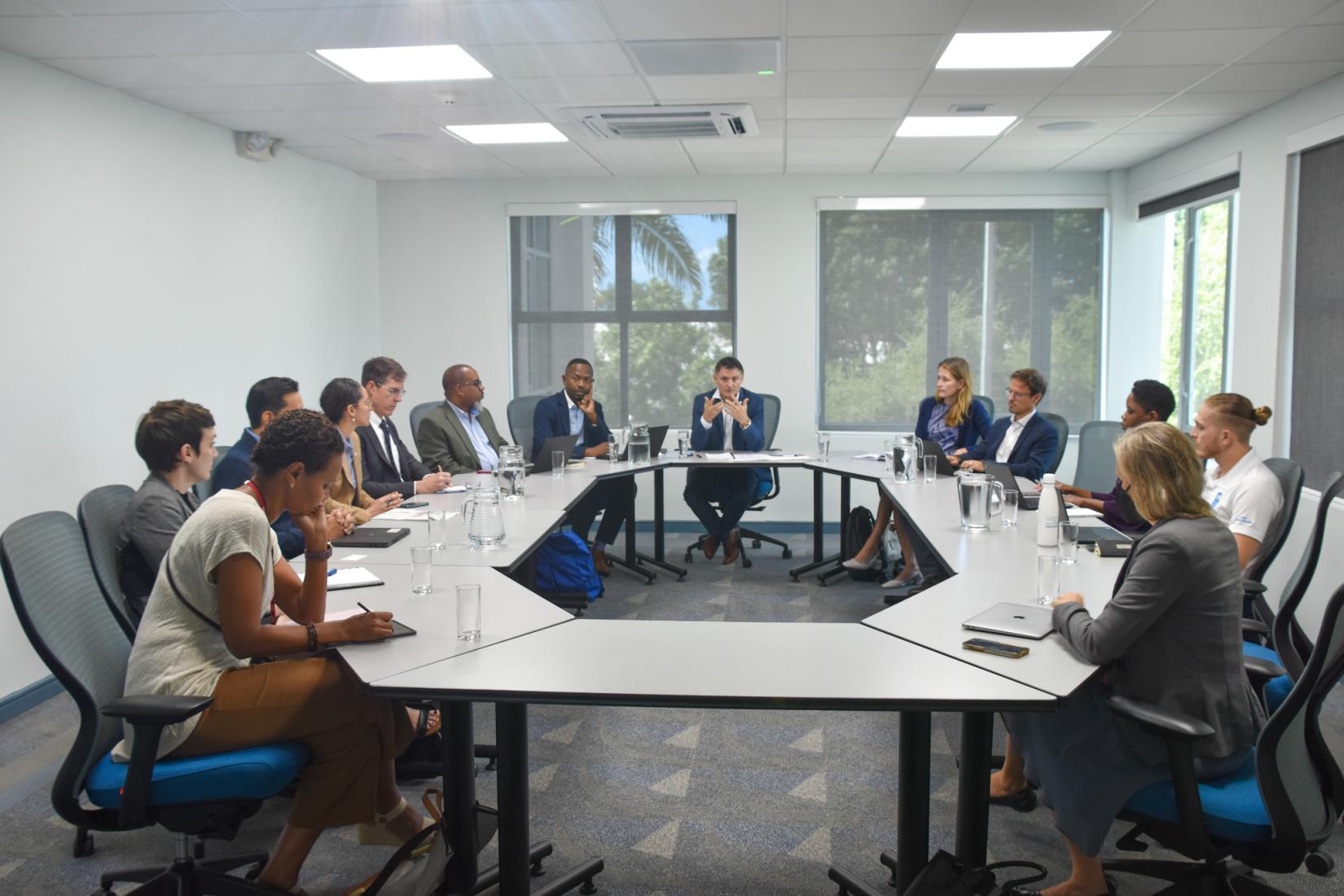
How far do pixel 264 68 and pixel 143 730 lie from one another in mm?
3044

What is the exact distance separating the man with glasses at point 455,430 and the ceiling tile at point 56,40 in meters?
2.13

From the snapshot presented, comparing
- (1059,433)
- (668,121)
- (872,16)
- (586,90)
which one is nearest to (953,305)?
(1059,433)

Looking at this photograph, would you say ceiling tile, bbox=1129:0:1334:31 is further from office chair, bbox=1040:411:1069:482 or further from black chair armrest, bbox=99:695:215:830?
black chair armrest, bbox=99:695:215:830

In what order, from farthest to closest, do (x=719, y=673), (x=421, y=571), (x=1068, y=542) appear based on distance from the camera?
(x=1068, y=542) < (x=421, y=571) < (x=719, y=673)

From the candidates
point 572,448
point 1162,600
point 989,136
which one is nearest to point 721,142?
point 989,136

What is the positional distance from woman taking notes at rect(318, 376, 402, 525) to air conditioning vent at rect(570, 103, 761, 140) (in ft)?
6.13

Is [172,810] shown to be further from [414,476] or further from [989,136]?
[989,136]

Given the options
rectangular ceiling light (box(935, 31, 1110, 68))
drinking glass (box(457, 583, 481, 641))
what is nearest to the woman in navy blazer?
rectangular ceiling light (box(935, 31, 1110, 68))

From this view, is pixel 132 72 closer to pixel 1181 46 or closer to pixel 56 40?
pixel 56 40

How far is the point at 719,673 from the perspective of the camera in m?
2.03

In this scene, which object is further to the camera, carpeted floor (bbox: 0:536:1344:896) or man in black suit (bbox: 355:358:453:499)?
man in black suit (bbox: 355:358:453:499)

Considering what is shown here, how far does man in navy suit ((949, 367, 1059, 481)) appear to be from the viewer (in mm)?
4992

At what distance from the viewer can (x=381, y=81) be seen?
14.0 feet

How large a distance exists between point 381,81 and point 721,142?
216cm
